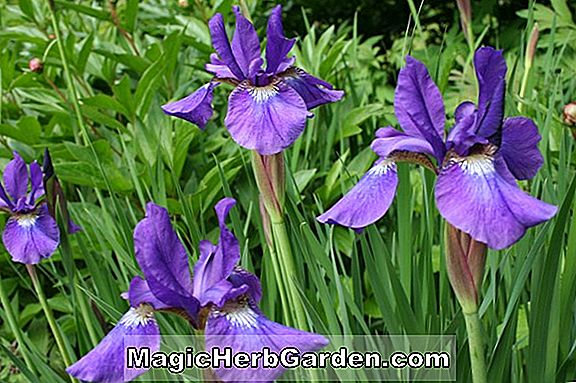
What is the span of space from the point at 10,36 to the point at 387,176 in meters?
1.52

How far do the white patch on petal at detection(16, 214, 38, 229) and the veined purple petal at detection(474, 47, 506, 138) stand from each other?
803mm

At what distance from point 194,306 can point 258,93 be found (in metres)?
0.30

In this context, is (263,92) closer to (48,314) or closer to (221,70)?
(221,70)

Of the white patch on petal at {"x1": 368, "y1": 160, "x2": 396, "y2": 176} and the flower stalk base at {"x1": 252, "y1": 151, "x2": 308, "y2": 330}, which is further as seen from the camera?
the flower stalk base at {"x1": 252, "y1": 151, "x2": 308, "y2": 330}

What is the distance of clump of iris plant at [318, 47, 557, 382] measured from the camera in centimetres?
73

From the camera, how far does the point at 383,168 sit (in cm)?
86

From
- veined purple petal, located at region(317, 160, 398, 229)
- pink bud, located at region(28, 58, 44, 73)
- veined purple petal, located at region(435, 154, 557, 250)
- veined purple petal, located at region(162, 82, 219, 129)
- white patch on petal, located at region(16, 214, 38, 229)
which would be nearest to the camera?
veined purple petal, located at region(435, 154, 557, 250)

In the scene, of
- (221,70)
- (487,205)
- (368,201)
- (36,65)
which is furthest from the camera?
(36,65)

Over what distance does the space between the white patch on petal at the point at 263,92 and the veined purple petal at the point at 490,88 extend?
10.8 inches

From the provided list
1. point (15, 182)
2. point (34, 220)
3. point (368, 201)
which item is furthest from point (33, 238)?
point (368, 201)

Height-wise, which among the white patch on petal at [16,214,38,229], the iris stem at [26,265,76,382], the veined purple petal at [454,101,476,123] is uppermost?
the veined purple petal at [454,101,476,123]

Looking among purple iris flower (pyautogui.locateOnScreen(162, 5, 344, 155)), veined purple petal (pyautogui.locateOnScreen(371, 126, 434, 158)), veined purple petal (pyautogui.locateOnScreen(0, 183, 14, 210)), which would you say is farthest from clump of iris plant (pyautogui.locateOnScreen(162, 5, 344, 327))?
veined purple petal (pyautogui.locateOnScreen(0, 183, 14, 210))

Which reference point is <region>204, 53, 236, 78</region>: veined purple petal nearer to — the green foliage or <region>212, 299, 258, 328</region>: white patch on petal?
the green foliage

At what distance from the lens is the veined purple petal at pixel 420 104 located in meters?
0.84
